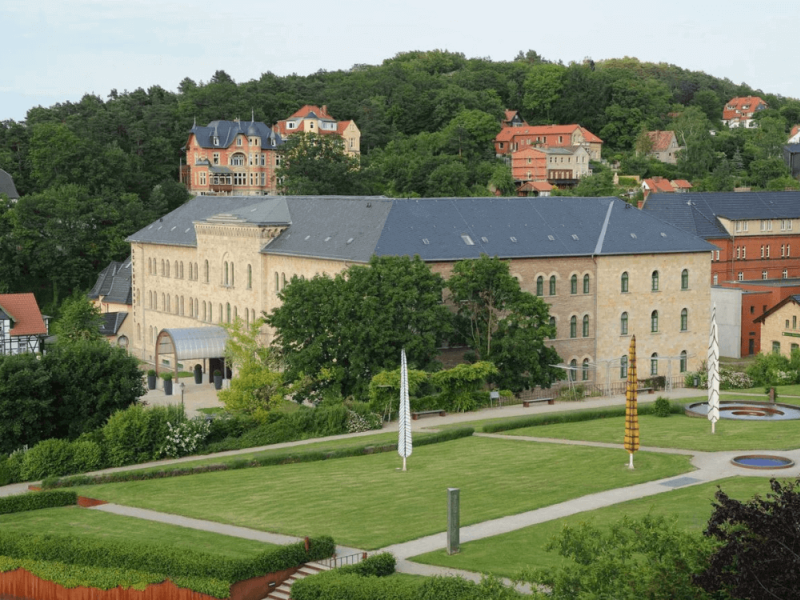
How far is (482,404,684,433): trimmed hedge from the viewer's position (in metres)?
48.0

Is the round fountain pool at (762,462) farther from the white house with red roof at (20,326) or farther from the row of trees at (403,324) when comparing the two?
the white house with red roof at (20,326)

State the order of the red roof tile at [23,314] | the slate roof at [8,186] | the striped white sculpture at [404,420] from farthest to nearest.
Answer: the slate roof at [8,186], the red roof tile at [23,314], the striped white sculpture at [404,420]

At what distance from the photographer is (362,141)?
145 meters

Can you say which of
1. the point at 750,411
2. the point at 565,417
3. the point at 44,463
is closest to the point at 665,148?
the point at 750,411

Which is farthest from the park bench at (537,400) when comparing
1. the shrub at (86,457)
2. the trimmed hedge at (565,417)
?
the shrub at (86,457)

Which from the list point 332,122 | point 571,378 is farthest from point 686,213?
point 332,122

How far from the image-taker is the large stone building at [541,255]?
63250 mm

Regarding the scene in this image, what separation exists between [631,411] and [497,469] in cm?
507

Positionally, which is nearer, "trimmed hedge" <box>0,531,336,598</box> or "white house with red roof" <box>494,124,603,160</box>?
"trimmed hedge" <box>0,531,336,598</box>

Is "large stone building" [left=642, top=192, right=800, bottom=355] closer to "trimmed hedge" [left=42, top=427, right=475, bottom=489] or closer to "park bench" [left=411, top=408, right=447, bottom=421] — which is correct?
"park bench" [left=411, top=408, right=447, bottom=421]

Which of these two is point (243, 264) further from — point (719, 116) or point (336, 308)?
point (719, 116)

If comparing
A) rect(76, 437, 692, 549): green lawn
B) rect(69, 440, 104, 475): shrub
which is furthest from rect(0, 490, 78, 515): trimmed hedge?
rect(69, 440, 104, 475): shrub

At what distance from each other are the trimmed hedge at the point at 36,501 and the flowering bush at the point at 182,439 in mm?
8098

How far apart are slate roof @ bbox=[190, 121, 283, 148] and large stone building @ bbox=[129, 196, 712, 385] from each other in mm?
52453
